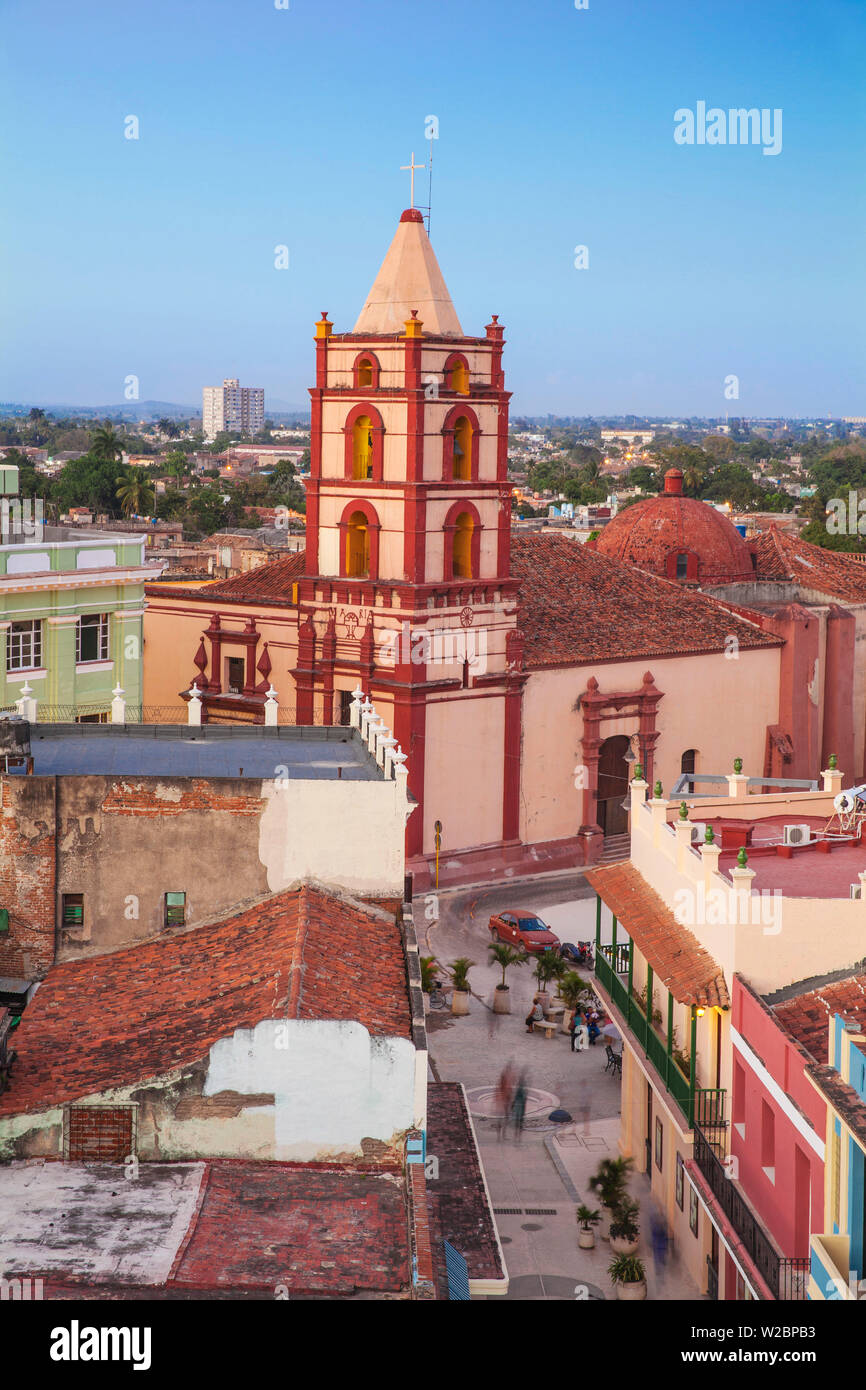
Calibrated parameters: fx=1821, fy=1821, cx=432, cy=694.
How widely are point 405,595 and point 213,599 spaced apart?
8.02 m

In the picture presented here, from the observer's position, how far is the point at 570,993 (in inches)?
1371

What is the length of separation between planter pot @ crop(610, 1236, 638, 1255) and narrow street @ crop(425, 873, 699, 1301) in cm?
17

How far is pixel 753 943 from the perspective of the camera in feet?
69.3

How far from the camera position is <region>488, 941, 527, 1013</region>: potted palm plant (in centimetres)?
3622

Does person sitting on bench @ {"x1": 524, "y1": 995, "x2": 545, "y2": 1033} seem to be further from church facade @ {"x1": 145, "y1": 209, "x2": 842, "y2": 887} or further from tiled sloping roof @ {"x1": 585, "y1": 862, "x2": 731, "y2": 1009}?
church facade @ {"x1": 145, "y1": 209, "x2": 842, "y2": 887}

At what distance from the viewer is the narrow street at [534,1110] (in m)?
24.6

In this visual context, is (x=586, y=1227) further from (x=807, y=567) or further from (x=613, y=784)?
(x=807, y=567)

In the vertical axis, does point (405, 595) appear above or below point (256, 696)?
above

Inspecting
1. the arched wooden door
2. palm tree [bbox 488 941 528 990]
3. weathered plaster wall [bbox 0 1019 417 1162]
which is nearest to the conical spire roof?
the arched wooden door

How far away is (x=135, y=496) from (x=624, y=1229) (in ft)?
348

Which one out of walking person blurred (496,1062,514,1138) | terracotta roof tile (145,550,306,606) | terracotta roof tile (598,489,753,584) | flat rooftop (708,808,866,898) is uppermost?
terracotta roof tile (598,489,753,584)

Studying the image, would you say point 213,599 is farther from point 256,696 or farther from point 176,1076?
point 176,1076

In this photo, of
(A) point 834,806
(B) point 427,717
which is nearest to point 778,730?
(B) point 427,717
